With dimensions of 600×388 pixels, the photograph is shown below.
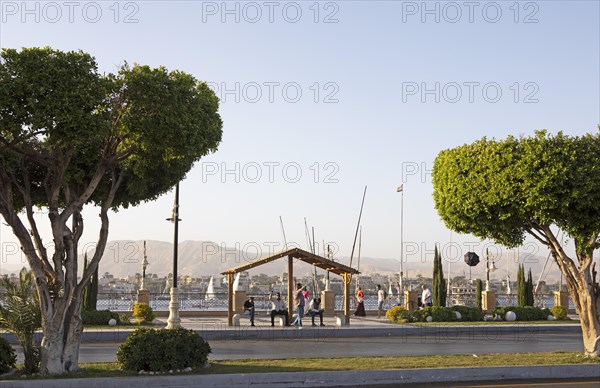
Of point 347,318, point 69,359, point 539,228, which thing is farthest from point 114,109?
point 347,318

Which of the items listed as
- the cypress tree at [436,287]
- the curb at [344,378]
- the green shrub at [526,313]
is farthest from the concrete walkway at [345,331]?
the curb at [344,378]

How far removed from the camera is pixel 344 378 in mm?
16609

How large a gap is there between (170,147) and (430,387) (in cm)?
784

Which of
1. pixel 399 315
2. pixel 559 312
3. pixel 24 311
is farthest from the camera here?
pixel 559 312

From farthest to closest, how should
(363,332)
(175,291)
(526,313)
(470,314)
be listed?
(526,313) → (470,314) → (363,332) → (175,291)

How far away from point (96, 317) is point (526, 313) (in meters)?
20.8

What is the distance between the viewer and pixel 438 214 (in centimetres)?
2188

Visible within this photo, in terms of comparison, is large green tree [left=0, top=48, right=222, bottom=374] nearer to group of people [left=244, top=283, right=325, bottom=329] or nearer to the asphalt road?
the asphalt road

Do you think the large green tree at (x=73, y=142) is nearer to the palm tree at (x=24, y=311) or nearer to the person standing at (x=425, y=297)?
the palm tree at (x=24, y=311)

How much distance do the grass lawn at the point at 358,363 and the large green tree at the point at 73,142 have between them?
130cm

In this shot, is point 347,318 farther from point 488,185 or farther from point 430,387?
point 430,387

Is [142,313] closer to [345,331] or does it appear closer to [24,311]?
[345,331]

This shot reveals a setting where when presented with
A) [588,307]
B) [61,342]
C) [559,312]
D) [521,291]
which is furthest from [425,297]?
[61,342]

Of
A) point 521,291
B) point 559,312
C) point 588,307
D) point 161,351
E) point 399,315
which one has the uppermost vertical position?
point 521,291
